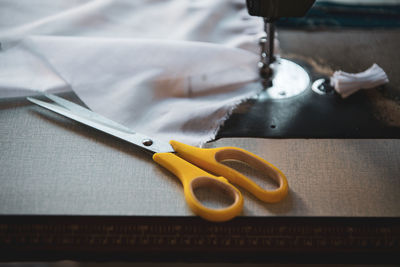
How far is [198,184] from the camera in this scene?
0.52 m

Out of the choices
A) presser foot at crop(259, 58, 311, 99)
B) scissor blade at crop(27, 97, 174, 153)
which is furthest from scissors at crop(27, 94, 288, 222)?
presser foot at crop(259, 58, 311, 99)

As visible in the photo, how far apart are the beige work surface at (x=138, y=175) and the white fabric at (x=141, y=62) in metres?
0.07

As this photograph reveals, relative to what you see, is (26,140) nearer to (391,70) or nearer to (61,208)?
(61,208)

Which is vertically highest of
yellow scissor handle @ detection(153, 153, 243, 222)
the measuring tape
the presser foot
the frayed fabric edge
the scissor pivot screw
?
the scissor pivot screw

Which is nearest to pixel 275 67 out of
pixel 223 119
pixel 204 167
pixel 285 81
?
pixel 285 81

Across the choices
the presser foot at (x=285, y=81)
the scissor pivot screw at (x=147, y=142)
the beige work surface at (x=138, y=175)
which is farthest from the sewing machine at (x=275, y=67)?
the scissor pivot screw at (x=147, y=142)

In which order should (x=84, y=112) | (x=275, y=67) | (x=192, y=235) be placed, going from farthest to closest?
(x=275, y=67) → (x=84, y=112) → (x=192, y=235)

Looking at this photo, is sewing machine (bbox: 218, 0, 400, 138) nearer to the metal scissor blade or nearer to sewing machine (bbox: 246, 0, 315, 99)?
sewing machine (bbox: 246, 0, 315, 99)

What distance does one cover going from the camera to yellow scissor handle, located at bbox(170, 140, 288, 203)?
1.66ft

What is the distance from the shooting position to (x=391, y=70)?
0.71 metres

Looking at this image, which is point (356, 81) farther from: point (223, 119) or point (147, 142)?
point (147, 142)

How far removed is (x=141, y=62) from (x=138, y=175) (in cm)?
23

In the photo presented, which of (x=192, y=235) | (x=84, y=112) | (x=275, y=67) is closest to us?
(x=192, y=235)

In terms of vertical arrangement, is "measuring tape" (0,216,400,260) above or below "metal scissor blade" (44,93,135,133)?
below
